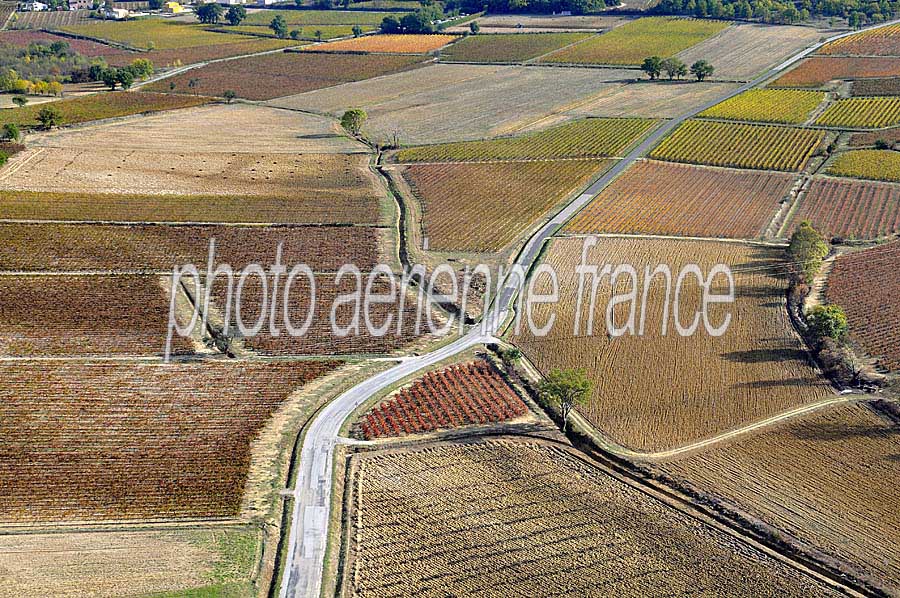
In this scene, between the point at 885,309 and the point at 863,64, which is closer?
the point at 885,309

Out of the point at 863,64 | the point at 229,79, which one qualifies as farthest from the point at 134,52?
the point at 863,64

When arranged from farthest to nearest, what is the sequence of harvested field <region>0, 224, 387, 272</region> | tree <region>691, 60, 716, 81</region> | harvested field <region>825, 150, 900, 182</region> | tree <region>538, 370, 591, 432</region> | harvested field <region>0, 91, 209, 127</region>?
tree <region>691, 60, 716, 81</region>, harvested field <region>0, 91, 209, 127</region>, harvested field <region>825, 150, 900, 182</region>, harvested field <region>0, 224, 387, 272</region>, tree <region>538, 370, 591, 432</region>

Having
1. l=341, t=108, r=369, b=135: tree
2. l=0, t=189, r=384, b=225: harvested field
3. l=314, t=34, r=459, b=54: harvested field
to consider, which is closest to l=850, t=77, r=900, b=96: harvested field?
l=341, t=108, r=369, b=135: tree

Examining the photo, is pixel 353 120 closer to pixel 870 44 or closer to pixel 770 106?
pixel 770 106

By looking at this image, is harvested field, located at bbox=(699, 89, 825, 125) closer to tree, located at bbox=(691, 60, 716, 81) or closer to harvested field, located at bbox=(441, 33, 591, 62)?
tree, located at bbox=(691, 60, 716, 81)

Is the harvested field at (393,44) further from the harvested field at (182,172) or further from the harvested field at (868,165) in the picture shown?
the harvested field at (868,165)

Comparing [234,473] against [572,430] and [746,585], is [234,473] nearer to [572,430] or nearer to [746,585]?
[572,430]

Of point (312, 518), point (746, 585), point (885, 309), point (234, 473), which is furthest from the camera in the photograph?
point (885, 309)
